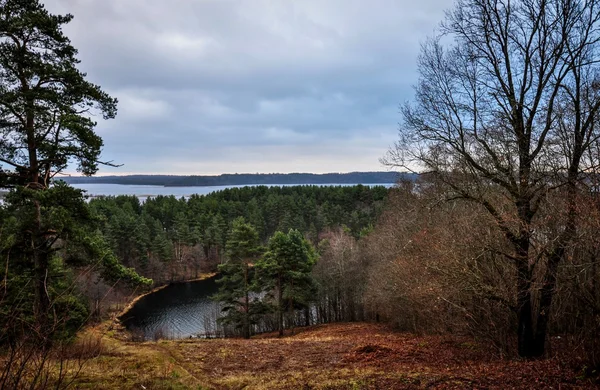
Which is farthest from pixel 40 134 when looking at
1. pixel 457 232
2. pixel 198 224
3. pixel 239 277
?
pixel 198 224

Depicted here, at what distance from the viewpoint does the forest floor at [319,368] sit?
639 centimetres

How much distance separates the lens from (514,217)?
7934 millimetres

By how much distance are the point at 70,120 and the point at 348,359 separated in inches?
393

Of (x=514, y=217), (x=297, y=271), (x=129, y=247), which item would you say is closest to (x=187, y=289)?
(x=129, y=247)

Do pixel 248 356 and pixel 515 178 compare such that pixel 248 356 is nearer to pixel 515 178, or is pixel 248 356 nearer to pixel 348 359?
pixel 348 359

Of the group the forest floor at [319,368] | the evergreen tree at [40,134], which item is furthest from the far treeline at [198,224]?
the evergreen tree at [40,134]

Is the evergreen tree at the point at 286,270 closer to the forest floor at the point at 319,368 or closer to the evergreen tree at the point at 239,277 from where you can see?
the evergreen tree at the point at 239,277

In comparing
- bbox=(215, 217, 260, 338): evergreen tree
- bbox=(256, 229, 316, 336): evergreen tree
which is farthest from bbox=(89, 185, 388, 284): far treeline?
bbox=(215, 217, 260, 338): evergreen tree

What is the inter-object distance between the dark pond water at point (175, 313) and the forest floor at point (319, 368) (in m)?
16.9

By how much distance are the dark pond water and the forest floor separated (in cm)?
1686

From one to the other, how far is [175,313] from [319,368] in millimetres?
30423

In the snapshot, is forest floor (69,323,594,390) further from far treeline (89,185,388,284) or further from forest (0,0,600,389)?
far treeline (89,185,388,284)

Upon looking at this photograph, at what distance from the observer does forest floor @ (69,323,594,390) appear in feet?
21.0

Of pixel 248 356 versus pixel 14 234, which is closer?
pixel 14 234
